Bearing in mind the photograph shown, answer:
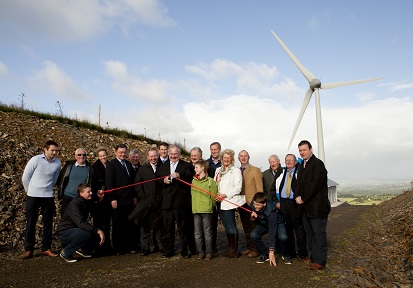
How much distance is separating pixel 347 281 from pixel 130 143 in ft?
49.5

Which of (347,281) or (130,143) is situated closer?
(347,281)

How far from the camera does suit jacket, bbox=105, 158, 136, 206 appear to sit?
697 cm

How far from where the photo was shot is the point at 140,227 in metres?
7.25

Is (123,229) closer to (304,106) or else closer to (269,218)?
(269,218)

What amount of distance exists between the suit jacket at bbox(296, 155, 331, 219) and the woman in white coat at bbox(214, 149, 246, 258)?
1.26 meters

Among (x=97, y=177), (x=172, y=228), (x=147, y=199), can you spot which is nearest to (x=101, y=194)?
(x=97, y=177)

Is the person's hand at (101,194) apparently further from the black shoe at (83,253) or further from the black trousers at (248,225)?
the black trousers at (248,225)

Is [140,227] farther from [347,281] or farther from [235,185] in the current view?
[347,281]

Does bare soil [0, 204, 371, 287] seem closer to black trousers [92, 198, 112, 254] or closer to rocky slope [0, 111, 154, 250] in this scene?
black trousers [92, 198, 112, 254]

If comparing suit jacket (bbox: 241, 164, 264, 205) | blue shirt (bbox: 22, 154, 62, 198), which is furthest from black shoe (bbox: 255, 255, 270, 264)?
blue shirt (bbox: 22, 154, 62, 198)

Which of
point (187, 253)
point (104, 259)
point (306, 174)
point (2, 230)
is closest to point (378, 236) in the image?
point (306, 174)

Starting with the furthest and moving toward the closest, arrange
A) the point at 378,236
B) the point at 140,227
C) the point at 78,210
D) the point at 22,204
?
the point at 378,236 → the point at 22,204 → the point at 140,227 → the point at 78,210

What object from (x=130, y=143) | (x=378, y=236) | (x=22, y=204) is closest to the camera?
(x=22, y=204)

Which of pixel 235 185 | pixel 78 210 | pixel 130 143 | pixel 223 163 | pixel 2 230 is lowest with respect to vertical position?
pixel 2 230
